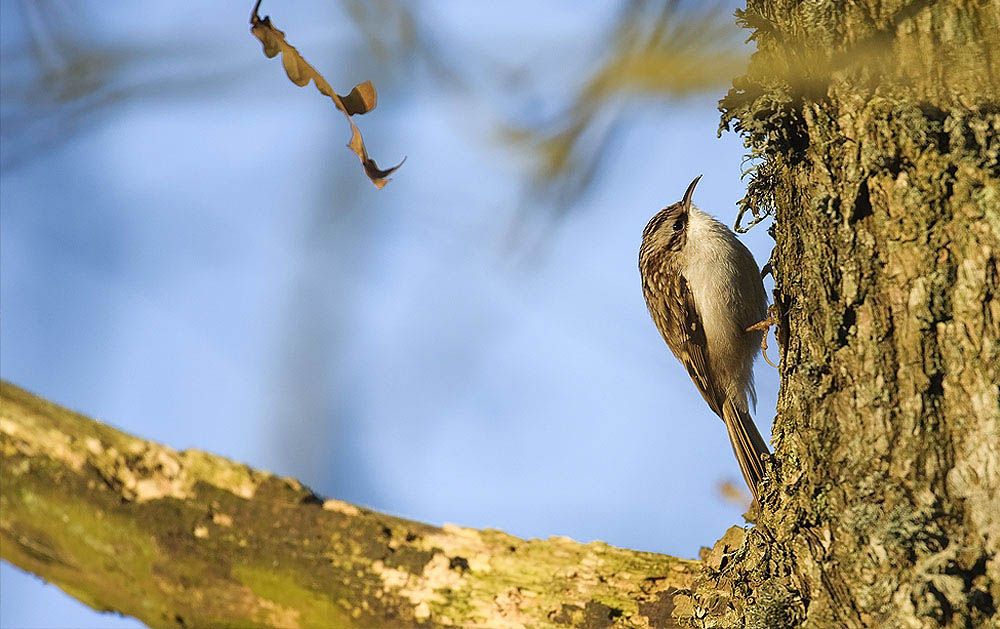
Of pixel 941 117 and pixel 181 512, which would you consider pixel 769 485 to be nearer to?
pixel 941 117

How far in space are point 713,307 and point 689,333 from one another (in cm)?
31

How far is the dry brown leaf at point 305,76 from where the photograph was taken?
1793mm

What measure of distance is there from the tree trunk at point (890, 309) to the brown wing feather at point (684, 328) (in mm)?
2459

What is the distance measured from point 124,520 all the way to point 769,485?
180 cm

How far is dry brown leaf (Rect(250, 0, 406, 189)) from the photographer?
5.88ft

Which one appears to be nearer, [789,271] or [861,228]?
[861,228]

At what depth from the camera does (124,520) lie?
2703mm

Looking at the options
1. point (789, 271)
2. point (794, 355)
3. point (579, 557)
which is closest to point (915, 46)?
point (789, 271)

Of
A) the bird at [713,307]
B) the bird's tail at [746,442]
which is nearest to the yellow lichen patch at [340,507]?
the bird's tail at [746,442]

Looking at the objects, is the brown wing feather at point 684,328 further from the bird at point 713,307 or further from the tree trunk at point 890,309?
the tree trunk at point 890,309

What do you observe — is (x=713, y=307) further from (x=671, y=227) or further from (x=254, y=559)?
(x=254, y=559)

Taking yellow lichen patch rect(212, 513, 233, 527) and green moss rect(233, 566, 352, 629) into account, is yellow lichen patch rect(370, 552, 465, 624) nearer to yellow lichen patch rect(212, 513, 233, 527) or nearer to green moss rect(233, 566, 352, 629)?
green moss rect(233, 566, 352, 629)

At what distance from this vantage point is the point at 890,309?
2.05m

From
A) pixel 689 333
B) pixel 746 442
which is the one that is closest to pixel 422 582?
pixel 746 442
